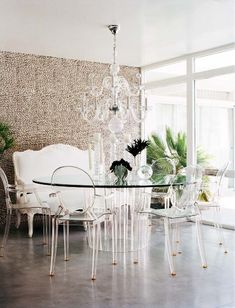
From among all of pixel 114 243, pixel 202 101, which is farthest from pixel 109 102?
pixel 114 243

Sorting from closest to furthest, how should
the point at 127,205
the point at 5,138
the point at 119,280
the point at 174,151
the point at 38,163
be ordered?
the point at 119,280
the point at 127,205
the point at 5,138
the point at 38,163
the point at 174,151

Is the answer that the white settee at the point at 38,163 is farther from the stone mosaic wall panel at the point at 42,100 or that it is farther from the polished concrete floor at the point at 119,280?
the polished concrete floor at the point at 119,280

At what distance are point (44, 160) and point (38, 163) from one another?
0.13 meters

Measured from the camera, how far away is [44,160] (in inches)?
248

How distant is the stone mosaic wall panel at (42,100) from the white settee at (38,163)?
335 millimetres

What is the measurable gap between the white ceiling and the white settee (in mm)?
1489

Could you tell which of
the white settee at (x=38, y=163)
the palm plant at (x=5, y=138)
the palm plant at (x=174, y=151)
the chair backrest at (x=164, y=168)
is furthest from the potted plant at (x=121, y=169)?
the palm plant at (x=5, y=138)

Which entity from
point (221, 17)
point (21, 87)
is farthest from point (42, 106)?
point (221, 17)

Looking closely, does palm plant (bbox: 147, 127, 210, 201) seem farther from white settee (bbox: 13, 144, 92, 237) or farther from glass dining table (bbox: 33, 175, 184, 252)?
white settee (bbox: 13, 144, 92, 237)

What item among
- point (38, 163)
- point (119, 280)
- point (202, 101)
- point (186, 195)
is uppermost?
point (202, 101)

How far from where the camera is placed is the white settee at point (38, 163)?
567 centimetres

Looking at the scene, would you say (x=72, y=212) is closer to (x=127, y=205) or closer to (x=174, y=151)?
(x=127, y=205)

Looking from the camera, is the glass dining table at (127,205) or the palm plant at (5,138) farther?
the palm plant at (5,138)

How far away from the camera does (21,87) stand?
21.4ft
